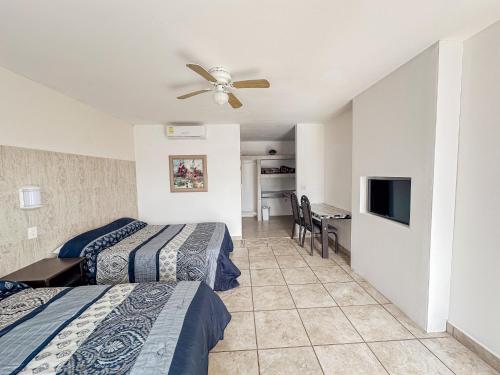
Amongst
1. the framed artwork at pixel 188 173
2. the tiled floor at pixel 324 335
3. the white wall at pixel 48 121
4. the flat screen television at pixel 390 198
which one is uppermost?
the white wall at pixel 48 121

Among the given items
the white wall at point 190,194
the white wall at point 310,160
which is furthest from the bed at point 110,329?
the white wall at point 310,160

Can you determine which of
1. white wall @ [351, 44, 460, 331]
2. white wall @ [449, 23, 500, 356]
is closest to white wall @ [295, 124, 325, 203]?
white wall @ [351, 44, 460, 331]

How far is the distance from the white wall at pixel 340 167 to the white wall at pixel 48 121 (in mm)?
3801

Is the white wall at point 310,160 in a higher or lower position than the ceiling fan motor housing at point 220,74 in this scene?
lower

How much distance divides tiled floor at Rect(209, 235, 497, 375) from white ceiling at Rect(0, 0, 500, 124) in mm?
2353

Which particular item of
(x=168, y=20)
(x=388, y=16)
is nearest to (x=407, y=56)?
(x=388, y=16)

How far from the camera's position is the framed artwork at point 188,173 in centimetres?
407

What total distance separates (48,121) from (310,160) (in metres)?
4.01

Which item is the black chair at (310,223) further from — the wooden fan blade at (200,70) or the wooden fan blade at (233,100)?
the wooden fan blade at (200,70)

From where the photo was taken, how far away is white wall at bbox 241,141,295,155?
21.2 feet

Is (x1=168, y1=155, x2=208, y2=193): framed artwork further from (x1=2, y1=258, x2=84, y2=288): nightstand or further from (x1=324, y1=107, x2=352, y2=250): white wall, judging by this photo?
(x1=324, y1=107, x2=352, y2=250): white wall

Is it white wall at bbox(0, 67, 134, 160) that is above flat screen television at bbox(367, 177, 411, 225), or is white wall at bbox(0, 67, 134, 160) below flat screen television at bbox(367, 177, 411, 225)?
above

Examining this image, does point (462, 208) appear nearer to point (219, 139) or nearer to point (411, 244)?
point (411, 244)

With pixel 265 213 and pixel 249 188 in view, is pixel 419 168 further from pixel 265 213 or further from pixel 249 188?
pixel 249 188
